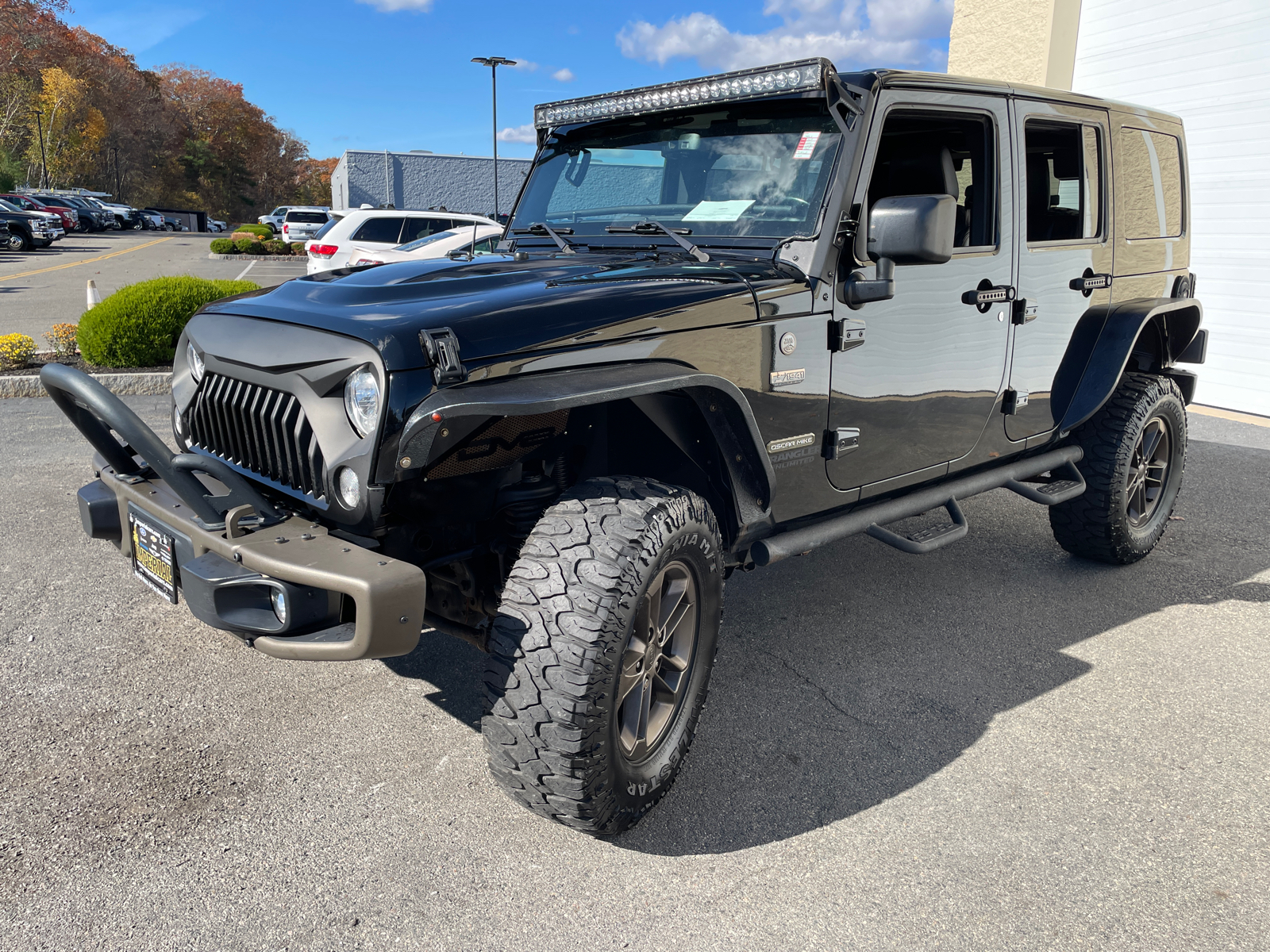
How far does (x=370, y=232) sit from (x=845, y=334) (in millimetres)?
15331

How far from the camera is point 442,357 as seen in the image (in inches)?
88.0

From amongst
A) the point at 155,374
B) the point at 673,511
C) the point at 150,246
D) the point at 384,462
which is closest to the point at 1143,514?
the point at 673,511

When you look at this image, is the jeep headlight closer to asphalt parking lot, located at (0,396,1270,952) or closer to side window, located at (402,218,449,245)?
asphalt parking lot, located at (0,396,1270,952)

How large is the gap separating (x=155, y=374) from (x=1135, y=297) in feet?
26.5

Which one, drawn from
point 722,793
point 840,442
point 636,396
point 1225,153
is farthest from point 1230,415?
point 636,396

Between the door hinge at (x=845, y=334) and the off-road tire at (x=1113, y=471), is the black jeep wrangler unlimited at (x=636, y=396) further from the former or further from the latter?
the off-road tire at (x=1113, y=471)

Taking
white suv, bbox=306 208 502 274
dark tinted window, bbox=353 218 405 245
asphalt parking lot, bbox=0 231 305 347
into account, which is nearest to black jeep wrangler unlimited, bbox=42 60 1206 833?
asphalt parking lot, bbox=0 231 305 347

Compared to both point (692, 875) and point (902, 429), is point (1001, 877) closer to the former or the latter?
point (692, 875)

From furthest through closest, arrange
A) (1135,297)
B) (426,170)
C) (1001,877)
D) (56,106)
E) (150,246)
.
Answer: (56,106)
(426,170)
(150,246)
(1135,297)
(1001,877)

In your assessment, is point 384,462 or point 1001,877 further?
point 1001,877

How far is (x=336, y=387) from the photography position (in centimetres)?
235

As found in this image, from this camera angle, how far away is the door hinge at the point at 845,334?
3119mm

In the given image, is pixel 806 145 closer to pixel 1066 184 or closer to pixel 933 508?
pixel 933 508

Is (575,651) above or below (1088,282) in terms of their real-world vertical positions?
below
